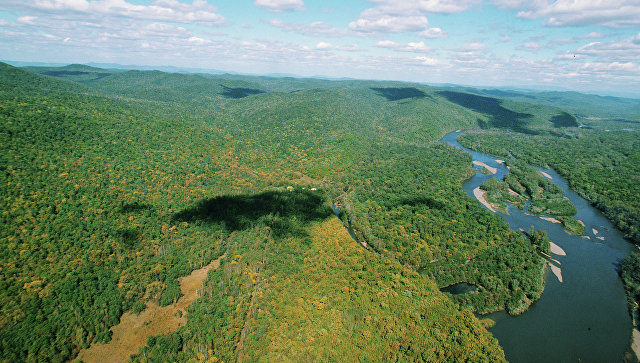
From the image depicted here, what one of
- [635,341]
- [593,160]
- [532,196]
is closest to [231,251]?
[635,341]

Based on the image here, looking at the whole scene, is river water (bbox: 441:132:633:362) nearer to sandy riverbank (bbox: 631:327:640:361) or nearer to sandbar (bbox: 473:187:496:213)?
sandy riverbank (bbox: 631:327:640:361)

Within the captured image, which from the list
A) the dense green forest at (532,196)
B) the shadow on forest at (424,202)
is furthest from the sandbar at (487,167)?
the shadow on forest at (424,202)

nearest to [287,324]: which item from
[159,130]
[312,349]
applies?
[312,349]

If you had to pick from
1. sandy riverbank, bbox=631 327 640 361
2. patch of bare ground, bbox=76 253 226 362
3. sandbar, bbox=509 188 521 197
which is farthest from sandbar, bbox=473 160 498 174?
patch of bare ground, bbox=76 253 226 362

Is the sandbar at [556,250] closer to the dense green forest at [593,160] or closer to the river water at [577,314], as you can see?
the river water at [577,314]

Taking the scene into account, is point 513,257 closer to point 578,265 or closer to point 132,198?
point 578,265

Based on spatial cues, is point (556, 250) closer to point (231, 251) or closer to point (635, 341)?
point (635, 341)
